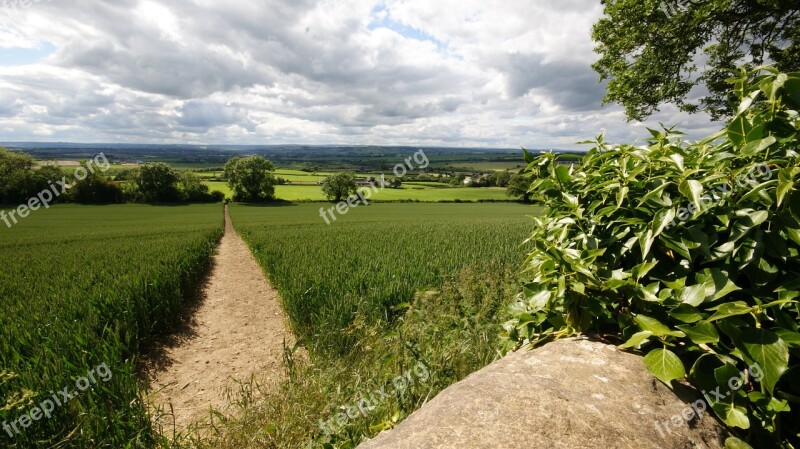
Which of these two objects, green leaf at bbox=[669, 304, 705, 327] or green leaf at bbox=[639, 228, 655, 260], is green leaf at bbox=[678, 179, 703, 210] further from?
green leaf at bbox=[669, 304, 705, 327]

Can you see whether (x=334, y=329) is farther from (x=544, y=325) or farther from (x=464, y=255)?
(x=464, y=255)

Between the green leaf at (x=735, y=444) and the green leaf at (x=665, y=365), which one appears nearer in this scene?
the green leaf at (x=735, y=444)

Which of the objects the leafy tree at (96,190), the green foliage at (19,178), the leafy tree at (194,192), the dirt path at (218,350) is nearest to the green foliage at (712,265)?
the dirt path at (218,350)

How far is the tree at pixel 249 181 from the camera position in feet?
208

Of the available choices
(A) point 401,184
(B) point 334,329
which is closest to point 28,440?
(B) point 334,329

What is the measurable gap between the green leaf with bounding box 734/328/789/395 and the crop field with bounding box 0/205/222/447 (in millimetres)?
4886

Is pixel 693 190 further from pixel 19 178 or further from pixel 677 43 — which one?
pixel 19 178

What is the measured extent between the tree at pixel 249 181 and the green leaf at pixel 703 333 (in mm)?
67511

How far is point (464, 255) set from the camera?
12.4 meters

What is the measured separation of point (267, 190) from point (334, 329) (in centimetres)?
6230

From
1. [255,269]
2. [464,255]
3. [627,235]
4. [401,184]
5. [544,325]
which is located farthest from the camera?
[401,184]

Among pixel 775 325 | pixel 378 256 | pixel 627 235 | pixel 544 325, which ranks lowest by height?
pixel 378 256

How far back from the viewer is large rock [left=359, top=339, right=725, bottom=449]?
115 centimetres

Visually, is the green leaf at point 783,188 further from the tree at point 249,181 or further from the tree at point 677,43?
the tree at point 249,181
